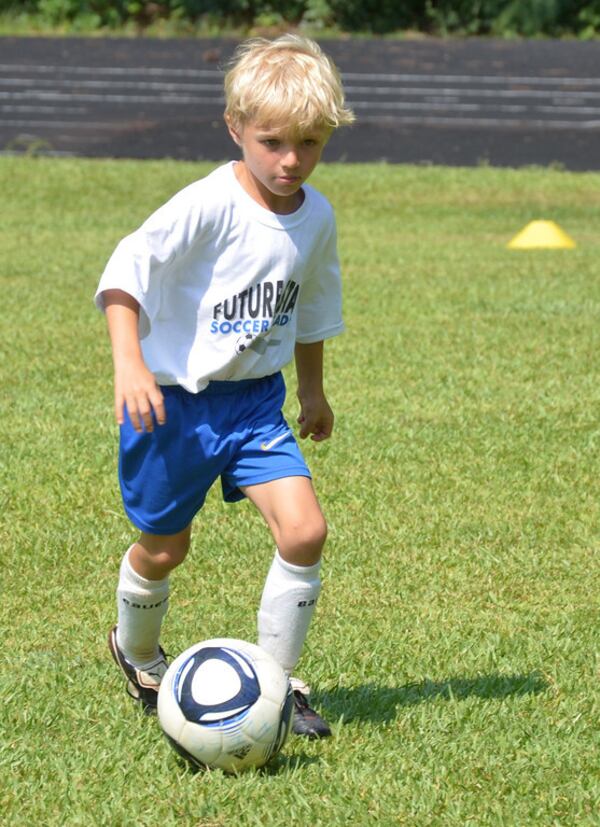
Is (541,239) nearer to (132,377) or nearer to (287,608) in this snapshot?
(287,608)

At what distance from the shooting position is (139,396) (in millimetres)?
3258

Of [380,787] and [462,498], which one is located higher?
[380,787]

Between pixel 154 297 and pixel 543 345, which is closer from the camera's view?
pixel 154 297

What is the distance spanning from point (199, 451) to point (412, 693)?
3.02 ft

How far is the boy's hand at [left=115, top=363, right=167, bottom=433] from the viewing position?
3254 mm

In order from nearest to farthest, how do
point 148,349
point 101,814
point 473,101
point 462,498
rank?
1. point 101,814
2. point 148,349
3. point 462,498
4. point 473,101

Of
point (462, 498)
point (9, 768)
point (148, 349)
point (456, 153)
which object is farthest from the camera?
point (456, 153)

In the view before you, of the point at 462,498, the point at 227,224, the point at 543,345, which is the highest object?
the point at 227,224

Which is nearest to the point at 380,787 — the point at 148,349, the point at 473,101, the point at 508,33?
the point at 148,349

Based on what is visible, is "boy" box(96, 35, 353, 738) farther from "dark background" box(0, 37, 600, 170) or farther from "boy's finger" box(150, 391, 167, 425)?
"dark background" box(0, 37, 600, 170)

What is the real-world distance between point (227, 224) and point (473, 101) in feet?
66.7

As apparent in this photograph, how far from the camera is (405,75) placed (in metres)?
24.4

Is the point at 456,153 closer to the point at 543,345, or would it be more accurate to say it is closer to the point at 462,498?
the point at 543,345

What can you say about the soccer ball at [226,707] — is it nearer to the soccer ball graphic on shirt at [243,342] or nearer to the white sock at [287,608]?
the white sock at [287,608]
